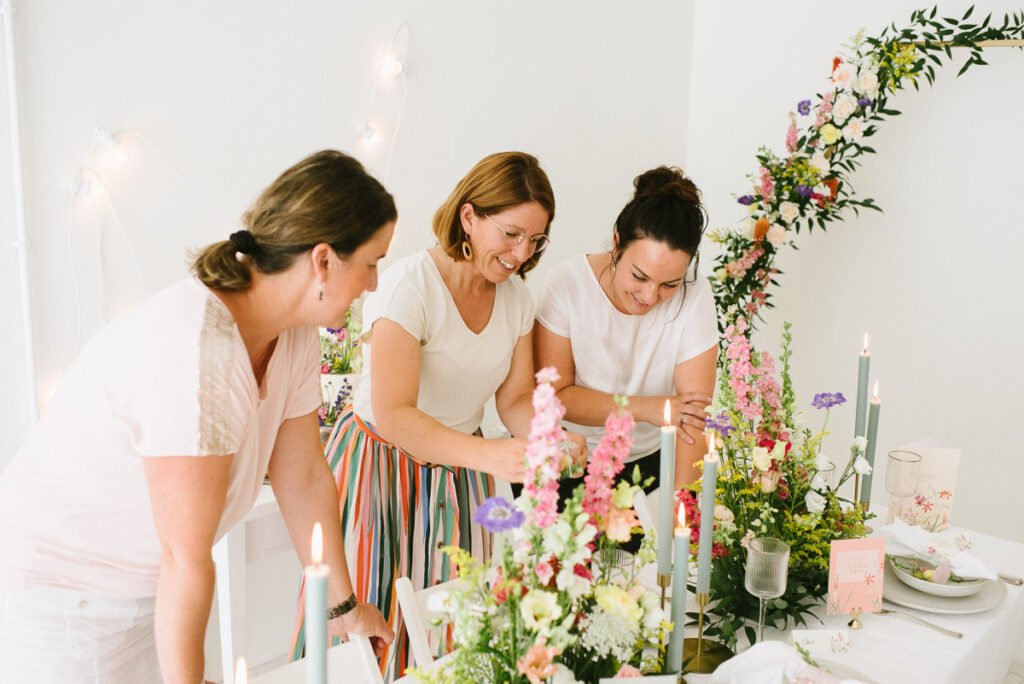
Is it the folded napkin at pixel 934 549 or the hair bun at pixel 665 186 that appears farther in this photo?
the hair bun at pixel 665 186

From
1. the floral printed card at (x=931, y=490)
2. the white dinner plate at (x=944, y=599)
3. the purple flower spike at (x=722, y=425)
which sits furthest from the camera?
the floral printed card at (x=931, y=490)

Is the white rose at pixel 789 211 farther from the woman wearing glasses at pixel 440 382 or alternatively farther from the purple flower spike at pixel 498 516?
the purple flower spike at pixel 498 516

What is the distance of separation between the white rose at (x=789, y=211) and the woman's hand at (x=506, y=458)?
1.79 meters

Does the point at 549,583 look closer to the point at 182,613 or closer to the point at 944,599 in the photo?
the point at 182,613

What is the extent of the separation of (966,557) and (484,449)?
94 cm

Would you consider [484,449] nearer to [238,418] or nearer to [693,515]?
[693,515]

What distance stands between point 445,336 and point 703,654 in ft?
2.64

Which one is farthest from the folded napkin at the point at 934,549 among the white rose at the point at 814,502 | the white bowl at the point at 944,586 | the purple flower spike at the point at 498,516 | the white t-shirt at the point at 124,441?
the white t-shirt at the point at 124,441

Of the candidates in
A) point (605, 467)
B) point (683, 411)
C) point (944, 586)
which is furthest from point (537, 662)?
point (683, 411)

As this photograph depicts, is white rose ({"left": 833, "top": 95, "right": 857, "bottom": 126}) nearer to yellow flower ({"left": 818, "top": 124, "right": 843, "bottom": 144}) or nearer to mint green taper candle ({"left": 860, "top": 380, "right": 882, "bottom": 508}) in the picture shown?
A: yellow flower ({"left": 818, "top": 124, "right": 843, "bottom": 144})

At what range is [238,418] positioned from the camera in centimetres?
102

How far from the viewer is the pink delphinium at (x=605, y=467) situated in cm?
88

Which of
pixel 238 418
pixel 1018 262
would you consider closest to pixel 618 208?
pixel 1018 262

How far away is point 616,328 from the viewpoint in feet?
6.73
